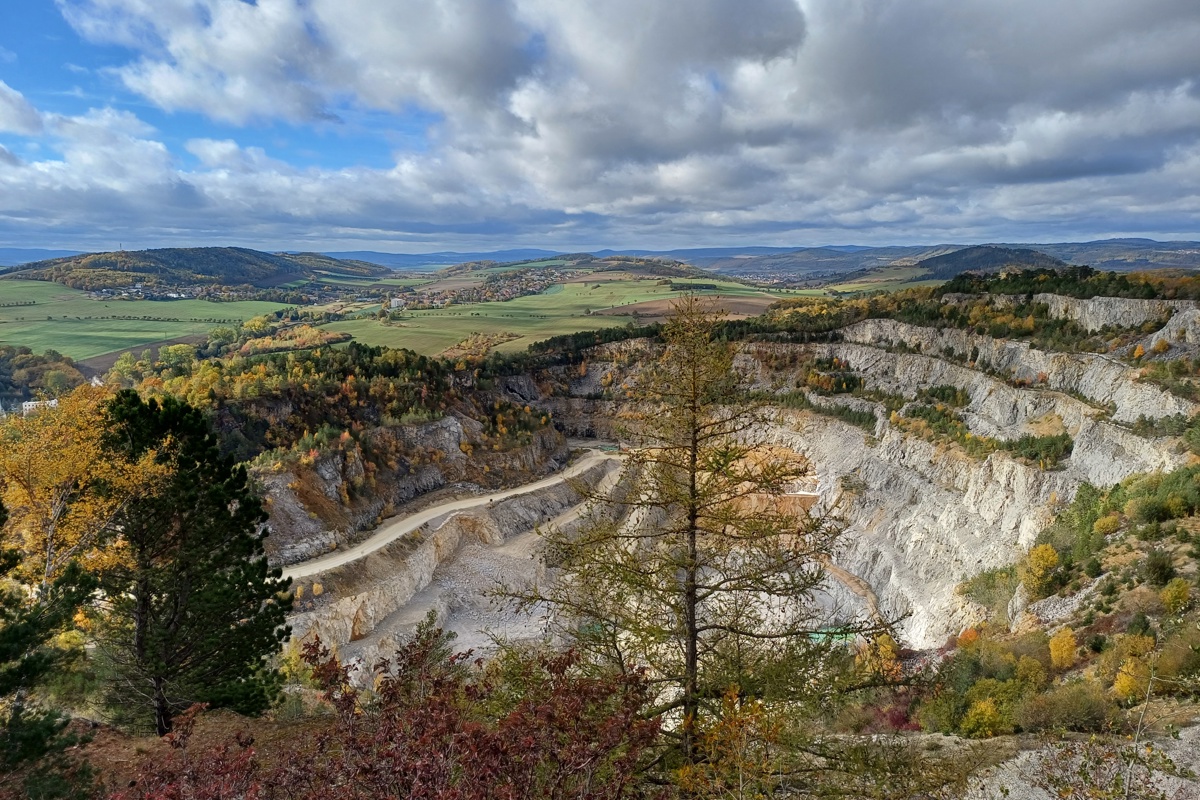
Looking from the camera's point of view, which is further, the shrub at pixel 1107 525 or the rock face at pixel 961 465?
the rock face at pixel 961 465

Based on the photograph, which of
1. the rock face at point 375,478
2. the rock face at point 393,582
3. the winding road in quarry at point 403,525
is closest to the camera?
the rock face at point 393,582

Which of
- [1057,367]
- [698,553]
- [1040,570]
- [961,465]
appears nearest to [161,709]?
[698,553]

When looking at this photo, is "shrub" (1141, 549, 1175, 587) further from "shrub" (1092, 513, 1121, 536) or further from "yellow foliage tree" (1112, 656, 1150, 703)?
"yellow foliage tree" (1112, 656, 1150, 703)

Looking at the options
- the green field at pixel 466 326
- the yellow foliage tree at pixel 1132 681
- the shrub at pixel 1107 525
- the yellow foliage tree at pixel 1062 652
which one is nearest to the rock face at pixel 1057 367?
the shrub at pixel 1107 525

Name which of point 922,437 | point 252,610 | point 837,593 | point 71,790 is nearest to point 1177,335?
point 922,437

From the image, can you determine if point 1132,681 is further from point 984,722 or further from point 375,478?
point 375,478

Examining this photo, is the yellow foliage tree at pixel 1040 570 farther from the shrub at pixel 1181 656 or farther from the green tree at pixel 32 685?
the green tree at pixel 32 685
